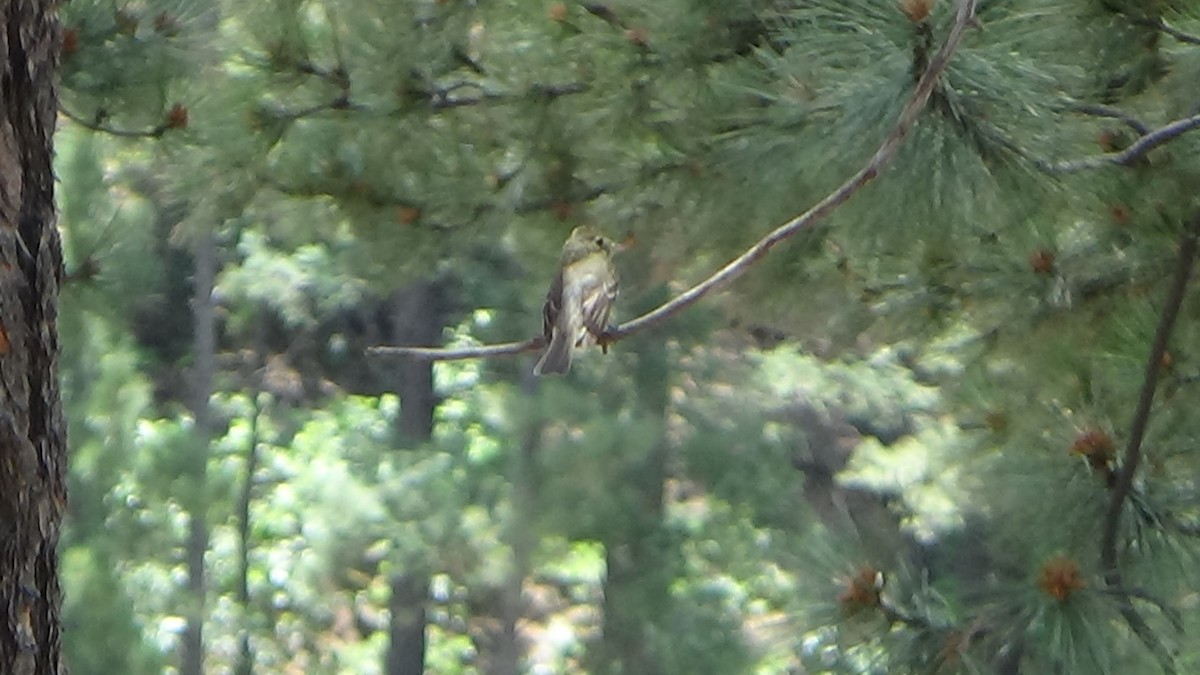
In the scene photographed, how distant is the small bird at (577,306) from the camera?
7.71 feet

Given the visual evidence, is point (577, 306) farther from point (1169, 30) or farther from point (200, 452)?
point (200, 452)

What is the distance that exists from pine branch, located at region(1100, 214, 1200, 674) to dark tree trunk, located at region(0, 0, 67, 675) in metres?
0.96

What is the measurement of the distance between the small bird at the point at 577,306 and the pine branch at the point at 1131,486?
836 millimetres

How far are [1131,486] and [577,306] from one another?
97 centimetres

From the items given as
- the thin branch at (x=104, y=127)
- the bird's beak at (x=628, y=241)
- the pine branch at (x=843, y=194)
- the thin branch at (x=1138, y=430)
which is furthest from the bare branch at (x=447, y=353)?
the bird's beak at (x=628, y=241)

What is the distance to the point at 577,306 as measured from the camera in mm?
2408

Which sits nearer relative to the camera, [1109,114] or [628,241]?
[1109,114]

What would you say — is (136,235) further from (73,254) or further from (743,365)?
(743,365)

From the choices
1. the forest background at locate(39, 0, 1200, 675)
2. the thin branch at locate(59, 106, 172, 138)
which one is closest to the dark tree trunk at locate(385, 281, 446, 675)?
the forest background at locate(39, 0, 1200, 675)

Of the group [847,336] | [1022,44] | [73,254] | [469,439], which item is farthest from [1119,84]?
[469,439]

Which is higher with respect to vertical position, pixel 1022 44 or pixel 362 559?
pixel 1022 44

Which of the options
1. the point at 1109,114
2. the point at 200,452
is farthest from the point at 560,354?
the point at 200,452

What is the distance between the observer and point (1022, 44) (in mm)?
1717

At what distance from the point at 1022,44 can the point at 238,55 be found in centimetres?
140
